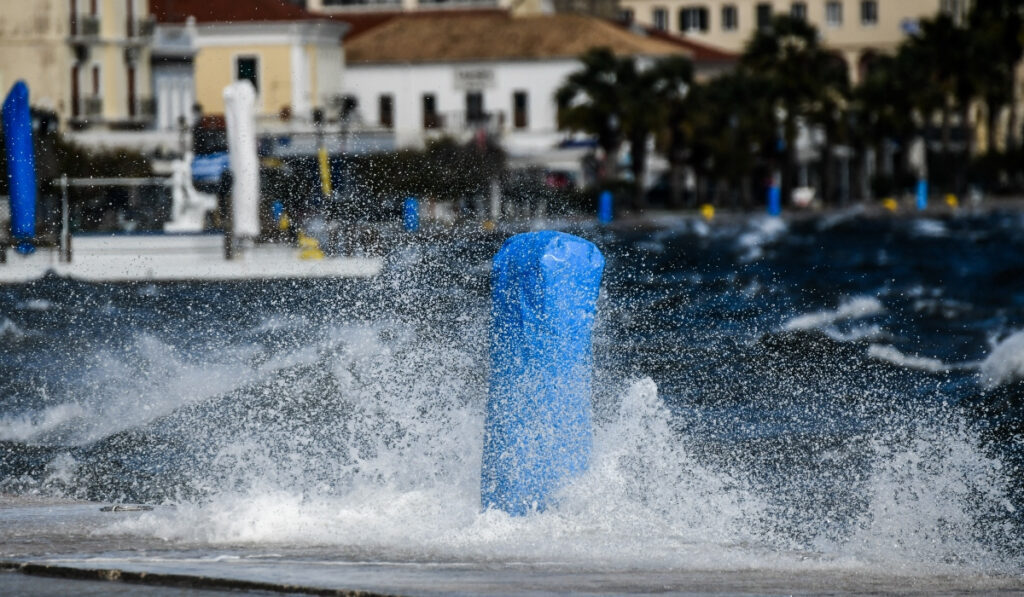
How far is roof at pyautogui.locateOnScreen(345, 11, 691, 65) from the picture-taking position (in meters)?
78.0

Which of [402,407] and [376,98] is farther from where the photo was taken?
[376,98]

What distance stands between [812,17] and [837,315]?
293 ft

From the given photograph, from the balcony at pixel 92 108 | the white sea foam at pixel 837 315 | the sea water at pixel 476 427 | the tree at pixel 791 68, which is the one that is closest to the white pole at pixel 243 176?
the sea water at pixel 476 427

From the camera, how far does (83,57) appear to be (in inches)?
2285

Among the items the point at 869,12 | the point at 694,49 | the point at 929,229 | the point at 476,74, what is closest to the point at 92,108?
the point at 476,74

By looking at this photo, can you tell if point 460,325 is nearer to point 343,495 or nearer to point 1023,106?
point 343,495

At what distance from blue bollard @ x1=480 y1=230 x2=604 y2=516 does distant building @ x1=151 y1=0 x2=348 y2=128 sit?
163 ft

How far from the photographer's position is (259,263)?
2736 cm

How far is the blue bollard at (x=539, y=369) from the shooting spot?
291 inches

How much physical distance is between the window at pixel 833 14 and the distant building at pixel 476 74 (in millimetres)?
32416

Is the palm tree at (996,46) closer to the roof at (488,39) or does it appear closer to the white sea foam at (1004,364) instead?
the roof at (488,39)

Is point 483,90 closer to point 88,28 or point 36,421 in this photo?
point 88,28

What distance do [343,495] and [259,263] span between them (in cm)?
1927

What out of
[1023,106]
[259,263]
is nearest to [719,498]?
[259,263]
